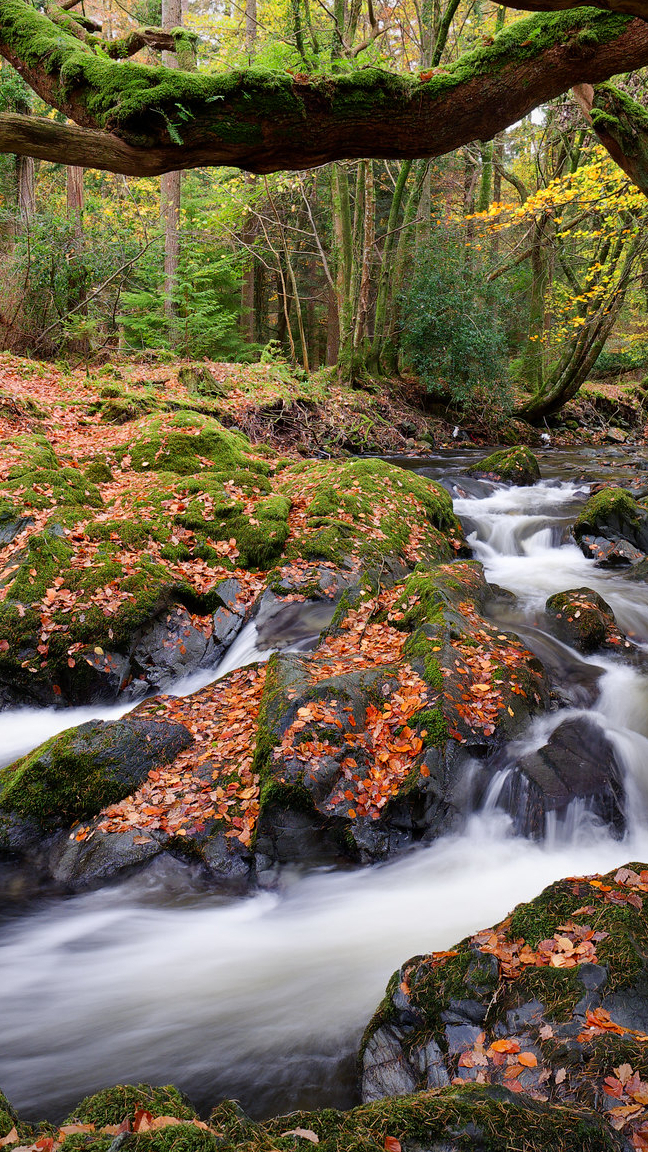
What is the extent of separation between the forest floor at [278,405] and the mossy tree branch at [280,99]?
5864 mm

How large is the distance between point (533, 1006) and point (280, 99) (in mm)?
5148

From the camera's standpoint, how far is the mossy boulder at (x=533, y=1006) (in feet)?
7.55

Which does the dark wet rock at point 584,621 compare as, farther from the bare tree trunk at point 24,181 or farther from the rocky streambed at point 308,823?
the bare tree trunk at point 24,181

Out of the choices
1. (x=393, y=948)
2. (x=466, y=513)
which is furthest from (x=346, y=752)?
(x=466, y=513)

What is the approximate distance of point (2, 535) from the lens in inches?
272

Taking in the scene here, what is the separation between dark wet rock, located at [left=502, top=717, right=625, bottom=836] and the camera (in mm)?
4688

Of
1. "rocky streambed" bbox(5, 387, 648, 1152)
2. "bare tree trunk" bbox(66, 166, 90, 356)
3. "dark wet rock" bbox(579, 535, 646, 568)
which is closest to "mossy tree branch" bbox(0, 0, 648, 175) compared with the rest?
"rocky streambed" bbox(5, 387, 648, 1152)

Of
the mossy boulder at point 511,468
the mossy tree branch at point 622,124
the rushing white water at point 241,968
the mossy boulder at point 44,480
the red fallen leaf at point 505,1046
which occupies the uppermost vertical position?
the mossy tree branch at point 622,124

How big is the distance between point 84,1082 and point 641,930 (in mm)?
2702

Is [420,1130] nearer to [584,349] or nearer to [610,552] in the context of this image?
[610,552]

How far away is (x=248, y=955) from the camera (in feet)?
12.9

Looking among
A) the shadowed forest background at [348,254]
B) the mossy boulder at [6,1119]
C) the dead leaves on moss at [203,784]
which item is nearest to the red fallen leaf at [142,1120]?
A: the mossy boulder at [6,1119]

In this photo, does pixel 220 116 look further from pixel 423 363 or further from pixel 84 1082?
pixel 423 363

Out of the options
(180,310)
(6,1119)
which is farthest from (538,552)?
(180,310)
